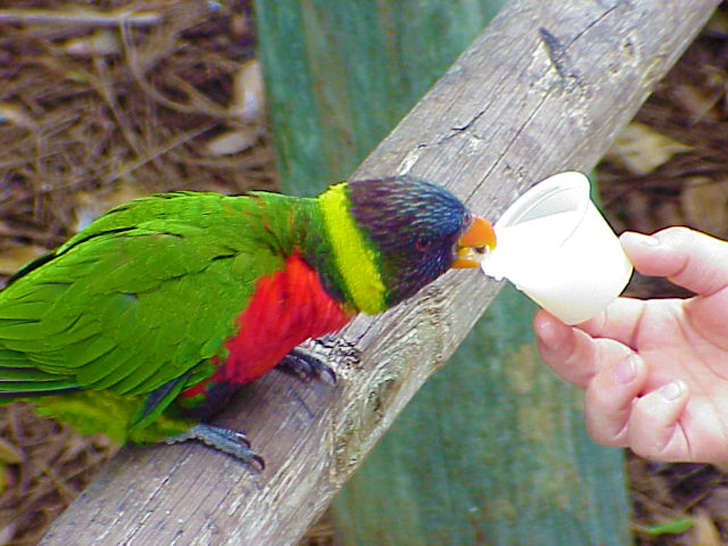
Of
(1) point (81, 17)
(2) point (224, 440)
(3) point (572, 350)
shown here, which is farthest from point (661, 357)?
(1) point (81, 17)

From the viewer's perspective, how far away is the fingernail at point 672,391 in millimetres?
1485

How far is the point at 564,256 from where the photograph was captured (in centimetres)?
135

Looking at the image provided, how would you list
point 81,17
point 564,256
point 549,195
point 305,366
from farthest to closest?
1. point 81,17
2. point 305,366
3. point 549,195
4. point 564,256

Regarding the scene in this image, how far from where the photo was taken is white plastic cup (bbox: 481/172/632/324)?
53.2 inches

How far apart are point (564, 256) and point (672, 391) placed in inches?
13.0

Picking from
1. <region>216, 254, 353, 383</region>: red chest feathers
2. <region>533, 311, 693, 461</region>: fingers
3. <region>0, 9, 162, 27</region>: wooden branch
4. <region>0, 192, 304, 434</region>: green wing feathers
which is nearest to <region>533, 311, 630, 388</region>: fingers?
<region>533, 311, 693, 461</region>: fingers

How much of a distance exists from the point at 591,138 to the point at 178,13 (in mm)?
2703

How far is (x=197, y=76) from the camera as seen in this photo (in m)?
3.88

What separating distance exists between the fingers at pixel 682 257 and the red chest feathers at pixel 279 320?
0.49 metres

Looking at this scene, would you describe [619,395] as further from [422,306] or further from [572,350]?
[422,306]

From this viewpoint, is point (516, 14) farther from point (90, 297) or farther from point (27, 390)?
point (27, 390)

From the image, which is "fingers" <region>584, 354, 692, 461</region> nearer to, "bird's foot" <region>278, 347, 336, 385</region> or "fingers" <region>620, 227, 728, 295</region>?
"fingers" <region>620, 227, 728, 295</region>

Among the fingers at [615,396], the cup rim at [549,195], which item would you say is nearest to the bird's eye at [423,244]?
the cup rim at [549,195]

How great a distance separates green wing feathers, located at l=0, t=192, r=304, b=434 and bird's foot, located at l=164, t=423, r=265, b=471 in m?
0.12
